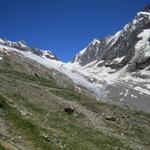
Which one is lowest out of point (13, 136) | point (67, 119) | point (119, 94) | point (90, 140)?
point (13, 136)

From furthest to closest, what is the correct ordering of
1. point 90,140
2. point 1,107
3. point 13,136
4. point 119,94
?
point 119,94, point 1,107, point 90,140, point 13,136

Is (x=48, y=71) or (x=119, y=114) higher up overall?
(x=48, y=71)

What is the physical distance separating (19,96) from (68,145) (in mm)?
20834

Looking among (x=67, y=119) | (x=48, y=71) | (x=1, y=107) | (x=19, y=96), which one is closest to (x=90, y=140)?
(x=67, y=119)

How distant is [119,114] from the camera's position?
63.2m

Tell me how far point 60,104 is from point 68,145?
19056 millimetres

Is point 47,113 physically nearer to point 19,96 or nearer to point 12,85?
point 19,96

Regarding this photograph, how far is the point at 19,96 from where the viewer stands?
58875 mm

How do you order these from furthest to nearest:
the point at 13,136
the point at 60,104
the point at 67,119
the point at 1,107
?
1. the point at 60,104
2. the point at 67,119
3. the point at 1,107
4. the point at 13,136

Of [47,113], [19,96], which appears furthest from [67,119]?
[19,96]

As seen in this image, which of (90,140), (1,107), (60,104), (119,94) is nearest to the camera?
(90,140)

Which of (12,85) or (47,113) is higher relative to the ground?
(12,85)

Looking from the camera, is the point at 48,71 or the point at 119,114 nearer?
the point at 119,114

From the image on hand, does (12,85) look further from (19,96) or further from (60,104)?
(60,104)
